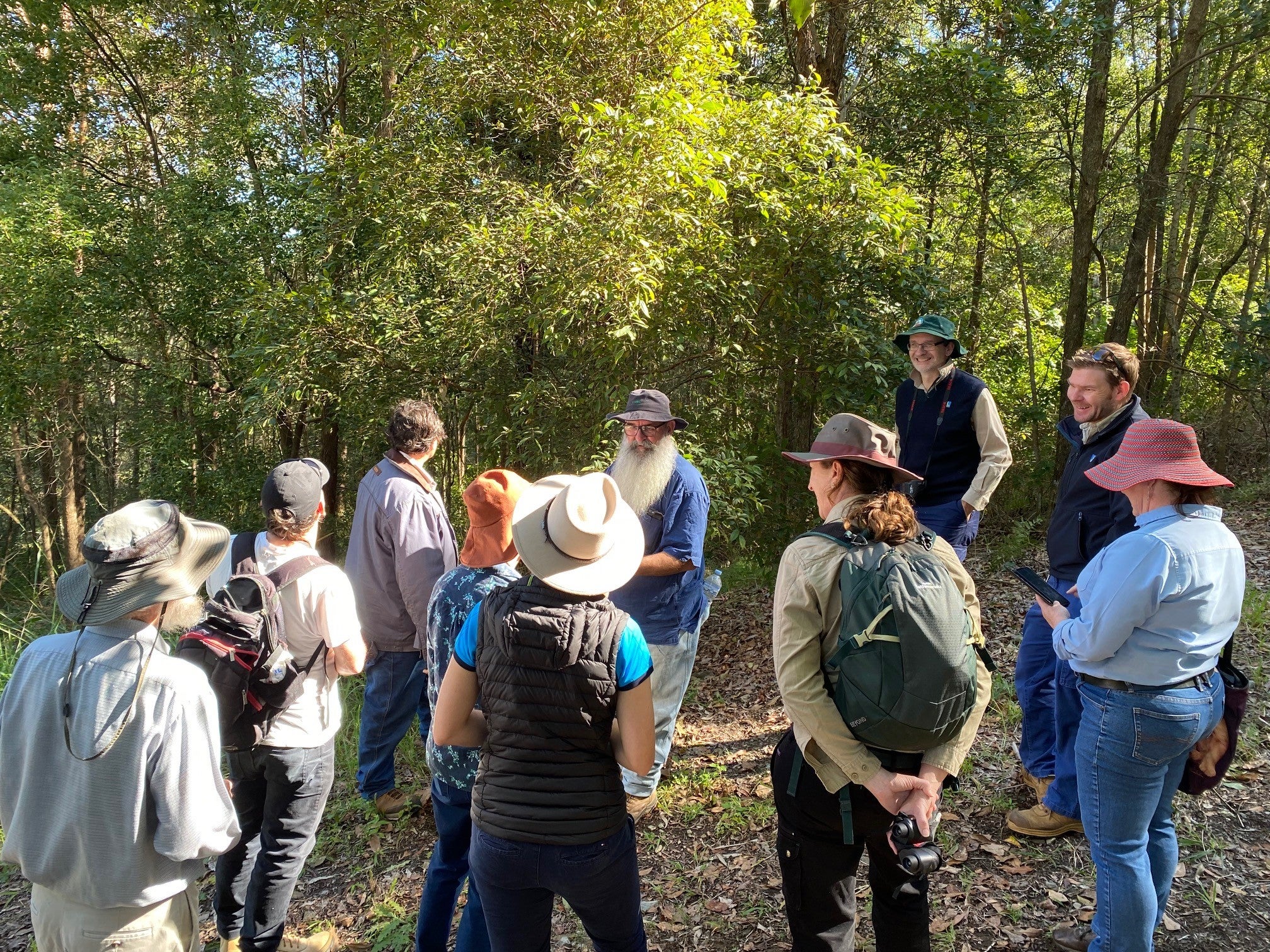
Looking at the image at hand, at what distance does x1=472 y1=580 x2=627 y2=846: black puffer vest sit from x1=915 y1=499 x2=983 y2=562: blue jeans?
2704 millimetres

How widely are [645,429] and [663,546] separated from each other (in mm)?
597

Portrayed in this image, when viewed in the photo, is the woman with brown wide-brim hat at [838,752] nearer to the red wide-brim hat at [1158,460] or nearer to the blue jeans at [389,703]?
the red wide-brim hat at [1158,460]

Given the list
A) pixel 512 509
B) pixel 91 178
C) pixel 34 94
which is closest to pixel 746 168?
pixel 512 509

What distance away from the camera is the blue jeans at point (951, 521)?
4.25 meters

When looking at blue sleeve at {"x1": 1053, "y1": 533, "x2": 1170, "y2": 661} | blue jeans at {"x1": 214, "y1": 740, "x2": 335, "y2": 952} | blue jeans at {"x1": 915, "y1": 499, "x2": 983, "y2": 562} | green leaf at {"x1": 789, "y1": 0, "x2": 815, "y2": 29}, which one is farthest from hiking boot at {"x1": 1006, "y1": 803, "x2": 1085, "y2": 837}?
green leaf at {"x1": 789, "y1": 0, "x2": 815, "y2": 29}

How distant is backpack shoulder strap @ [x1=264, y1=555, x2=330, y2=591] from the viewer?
284 centimetres

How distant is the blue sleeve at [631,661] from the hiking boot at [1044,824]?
259 cm

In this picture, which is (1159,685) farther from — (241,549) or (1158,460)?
(241,549)

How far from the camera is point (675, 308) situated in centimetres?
574

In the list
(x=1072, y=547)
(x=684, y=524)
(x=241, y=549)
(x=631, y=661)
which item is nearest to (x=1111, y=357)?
(x=1072, y=547)

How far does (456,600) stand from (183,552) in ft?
2.62

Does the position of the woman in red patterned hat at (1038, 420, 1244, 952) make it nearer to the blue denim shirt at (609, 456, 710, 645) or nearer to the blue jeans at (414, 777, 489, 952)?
the blue denim shirt at (609, 456, 710, 645)

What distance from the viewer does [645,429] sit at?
13.1ft

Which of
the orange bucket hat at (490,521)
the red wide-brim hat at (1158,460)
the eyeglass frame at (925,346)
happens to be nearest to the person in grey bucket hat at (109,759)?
the orange bucket hat at (490,521)
